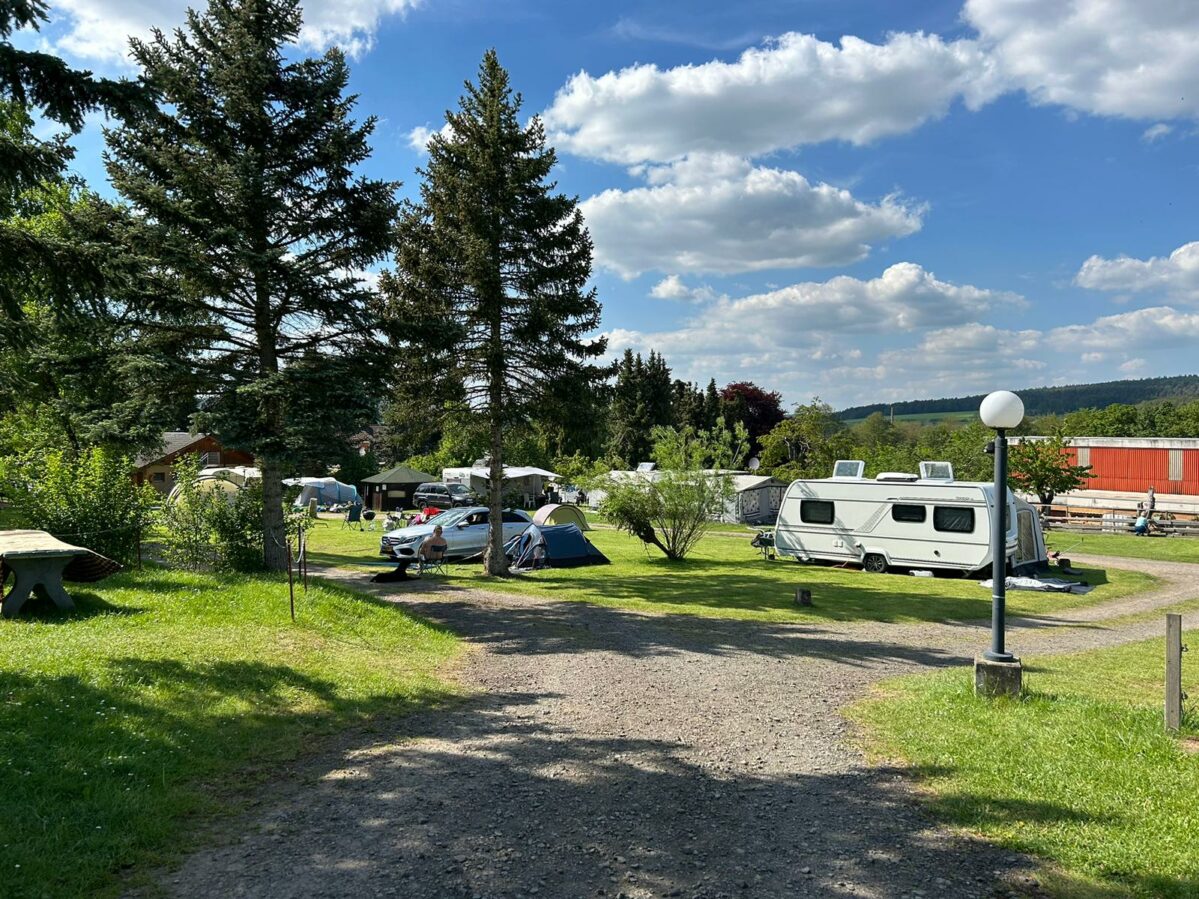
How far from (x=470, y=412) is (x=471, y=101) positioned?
722 cm

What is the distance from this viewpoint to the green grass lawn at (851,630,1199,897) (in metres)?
4.02

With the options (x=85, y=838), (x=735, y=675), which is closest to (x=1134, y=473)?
(x=735, y=675)

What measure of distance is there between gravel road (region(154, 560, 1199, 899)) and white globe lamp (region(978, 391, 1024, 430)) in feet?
10.0

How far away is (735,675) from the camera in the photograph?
8.73 metres

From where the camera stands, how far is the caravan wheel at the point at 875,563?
66.8 ft

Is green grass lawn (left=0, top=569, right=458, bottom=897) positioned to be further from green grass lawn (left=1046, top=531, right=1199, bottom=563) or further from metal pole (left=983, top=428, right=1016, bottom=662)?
green grass lawn (left=1046, top=531, right=1199, bottom=563)

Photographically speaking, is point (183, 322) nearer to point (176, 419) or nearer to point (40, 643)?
point (176, 419)

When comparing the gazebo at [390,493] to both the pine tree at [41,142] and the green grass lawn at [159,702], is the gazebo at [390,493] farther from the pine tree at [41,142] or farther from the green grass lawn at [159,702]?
the pine tree at [41,142]

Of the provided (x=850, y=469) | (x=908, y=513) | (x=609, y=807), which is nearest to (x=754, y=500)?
(x=850, y=469)

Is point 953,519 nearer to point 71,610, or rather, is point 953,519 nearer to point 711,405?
point 71,610

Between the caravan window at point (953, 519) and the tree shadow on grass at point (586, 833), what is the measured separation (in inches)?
589

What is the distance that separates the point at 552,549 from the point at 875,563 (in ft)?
28.3

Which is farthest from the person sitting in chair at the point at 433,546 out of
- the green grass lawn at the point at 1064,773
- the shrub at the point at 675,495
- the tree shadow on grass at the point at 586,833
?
the tree shadow on grass at the point at 586,833

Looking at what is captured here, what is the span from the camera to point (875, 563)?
20516 millimetres
